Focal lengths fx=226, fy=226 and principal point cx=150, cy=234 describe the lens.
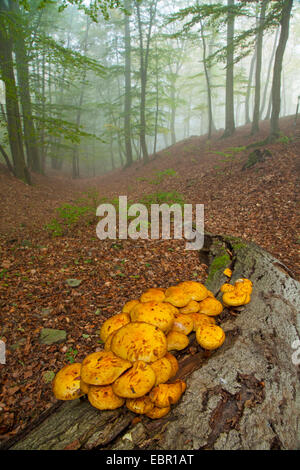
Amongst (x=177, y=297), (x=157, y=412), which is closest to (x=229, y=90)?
(x=177, y=297)

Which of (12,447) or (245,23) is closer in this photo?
(12,447)

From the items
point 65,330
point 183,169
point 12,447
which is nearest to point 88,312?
point 65,330

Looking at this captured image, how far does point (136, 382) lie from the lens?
150cm

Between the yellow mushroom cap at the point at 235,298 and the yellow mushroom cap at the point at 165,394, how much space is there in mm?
1075

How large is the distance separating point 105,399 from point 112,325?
58cm

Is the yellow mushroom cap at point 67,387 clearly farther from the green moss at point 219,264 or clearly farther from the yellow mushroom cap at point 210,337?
the green moss at point 219,264

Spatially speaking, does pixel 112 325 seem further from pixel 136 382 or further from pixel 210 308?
pixel 210 308

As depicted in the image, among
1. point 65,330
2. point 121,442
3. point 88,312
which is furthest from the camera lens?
point 88,312

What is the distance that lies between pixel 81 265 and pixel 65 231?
2.01 meters

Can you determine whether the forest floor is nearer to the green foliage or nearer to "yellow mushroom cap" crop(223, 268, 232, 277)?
the green foliage

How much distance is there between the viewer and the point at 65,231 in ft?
20.0

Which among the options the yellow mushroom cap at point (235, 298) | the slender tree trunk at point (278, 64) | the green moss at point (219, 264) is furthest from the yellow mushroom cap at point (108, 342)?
the slender tree trunk at point (278, 64)

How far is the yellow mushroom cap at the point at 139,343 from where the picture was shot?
1.71 m
